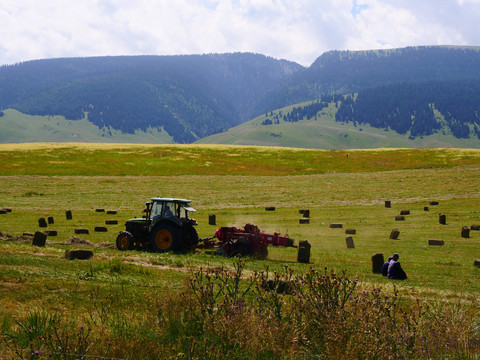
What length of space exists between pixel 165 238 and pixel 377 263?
9643 millimetres

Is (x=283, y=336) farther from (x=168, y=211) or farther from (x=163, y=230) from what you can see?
(x=168, y=211)

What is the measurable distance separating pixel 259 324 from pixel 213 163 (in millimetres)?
92501

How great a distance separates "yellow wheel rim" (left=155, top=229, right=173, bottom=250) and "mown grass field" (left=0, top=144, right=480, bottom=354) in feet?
4.52

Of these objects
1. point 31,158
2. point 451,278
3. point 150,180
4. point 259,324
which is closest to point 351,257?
point 451,278

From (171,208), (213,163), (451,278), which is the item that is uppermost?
(213,163)

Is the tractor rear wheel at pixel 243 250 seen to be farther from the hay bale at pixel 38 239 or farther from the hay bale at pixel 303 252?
the hay bale at pixel 38 239

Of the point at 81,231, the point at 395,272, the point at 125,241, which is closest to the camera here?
the point at 395,272

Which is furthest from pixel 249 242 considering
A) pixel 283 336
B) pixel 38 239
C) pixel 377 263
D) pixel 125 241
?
pixel 283 336

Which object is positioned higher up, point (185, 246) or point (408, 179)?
point (408, 179)

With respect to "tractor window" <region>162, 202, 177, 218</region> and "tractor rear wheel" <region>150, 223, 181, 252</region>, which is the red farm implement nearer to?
"tractor rear wheel" <region>150, 223, 181, 252</region>

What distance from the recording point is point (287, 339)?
7.91m

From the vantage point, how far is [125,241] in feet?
71.6

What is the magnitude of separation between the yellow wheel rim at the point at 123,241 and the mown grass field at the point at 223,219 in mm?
828

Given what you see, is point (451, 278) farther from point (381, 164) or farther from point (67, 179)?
point (381, 164)
